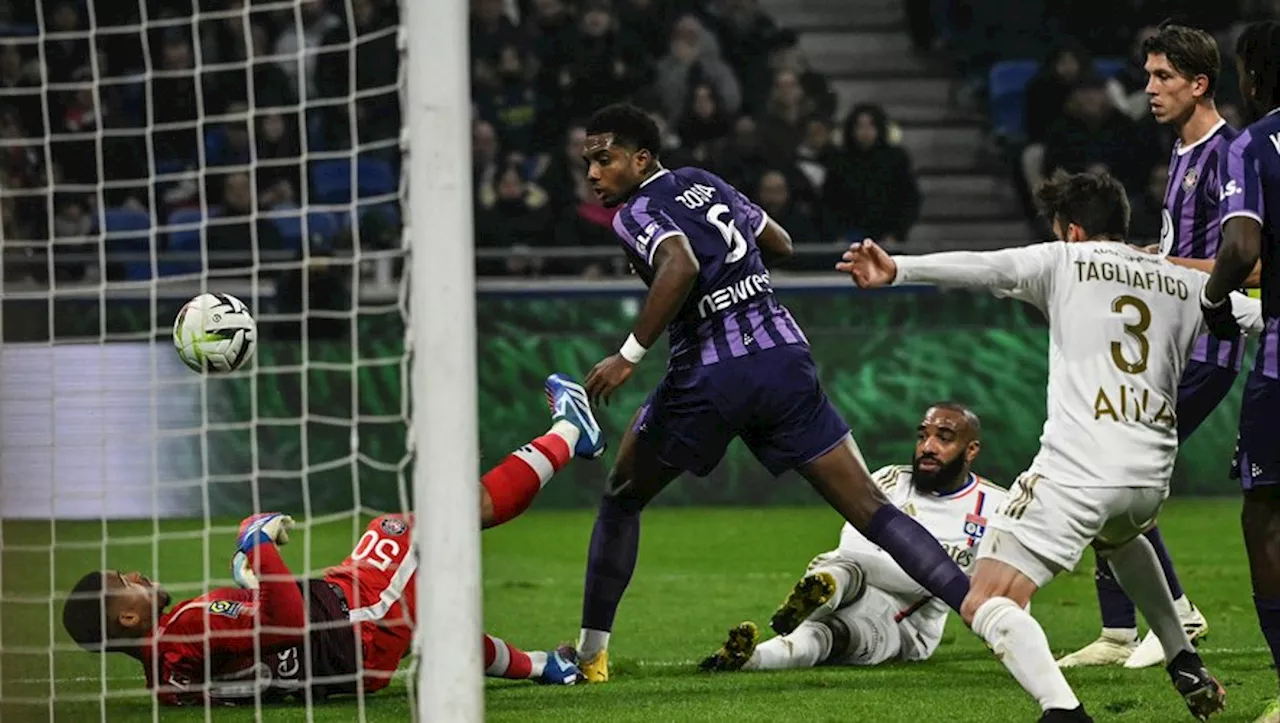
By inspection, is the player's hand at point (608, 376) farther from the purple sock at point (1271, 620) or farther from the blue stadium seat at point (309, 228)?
the blue stadium seat at point (309, 228)

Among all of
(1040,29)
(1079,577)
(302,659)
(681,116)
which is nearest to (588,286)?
(681,116)

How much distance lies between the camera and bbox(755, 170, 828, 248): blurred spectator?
13.5 m

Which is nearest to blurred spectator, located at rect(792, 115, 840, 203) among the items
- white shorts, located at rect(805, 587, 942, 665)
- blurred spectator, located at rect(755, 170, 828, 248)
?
blurred spectator, located at rect(755, 170, 828, 248)

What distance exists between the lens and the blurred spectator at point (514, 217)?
44.7 feet

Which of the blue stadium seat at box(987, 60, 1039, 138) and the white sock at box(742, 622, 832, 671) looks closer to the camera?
the white sock at box(742, 622, 832, 671)

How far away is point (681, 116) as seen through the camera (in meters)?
14.3

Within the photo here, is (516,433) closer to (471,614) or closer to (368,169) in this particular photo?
(368,169)

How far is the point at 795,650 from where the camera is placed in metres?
6.52

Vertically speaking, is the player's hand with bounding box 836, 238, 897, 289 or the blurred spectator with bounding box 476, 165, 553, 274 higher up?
the blurred spectator with bounding box 476, 165, 553, 274

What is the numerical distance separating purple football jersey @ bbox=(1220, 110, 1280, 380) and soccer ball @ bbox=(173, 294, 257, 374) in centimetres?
306

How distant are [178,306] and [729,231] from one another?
6.93 meters

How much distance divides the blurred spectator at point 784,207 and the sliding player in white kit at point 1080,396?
8404mm

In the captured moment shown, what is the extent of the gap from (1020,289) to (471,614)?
5.81ft

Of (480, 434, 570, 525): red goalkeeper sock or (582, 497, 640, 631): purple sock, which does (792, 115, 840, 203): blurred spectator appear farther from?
(480, 434, 570, 525): red goalkeeper sock
